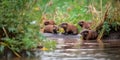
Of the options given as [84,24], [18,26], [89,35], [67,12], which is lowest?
[89,35]

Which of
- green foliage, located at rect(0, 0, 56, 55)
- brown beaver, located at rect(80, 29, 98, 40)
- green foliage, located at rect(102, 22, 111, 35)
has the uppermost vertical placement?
green foliage, located at rect(0, 0, 56, 55)

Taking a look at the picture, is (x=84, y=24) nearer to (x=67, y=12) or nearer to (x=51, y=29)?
(x=51, y=29)

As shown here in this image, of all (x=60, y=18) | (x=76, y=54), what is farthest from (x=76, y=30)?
(x=76, y=54)

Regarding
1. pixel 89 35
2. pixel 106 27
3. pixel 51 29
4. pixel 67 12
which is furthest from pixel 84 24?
pixel 67 12

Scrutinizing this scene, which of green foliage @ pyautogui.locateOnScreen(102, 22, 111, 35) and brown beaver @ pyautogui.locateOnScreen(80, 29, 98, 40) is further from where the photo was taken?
green foliage @ pyautogui.locateOnScreen(102, 22, 111, 35)

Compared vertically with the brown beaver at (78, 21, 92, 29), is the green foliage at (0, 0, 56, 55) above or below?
above

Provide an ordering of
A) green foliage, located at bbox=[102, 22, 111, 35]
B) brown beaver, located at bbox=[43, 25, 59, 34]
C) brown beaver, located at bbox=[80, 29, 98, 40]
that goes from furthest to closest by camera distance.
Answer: brown beaver, located at bbox=[43, 25, 59, 34] < green foliage, located at bbox=[102, 22, 111, 35] < brown beaver, located at bbox=[80, 29, 98, 40]

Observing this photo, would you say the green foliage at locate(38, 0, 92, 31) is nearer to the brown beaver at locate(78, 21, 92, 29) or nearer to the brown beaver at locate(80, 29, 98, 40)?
the brown beaver at locate(78, 21, 92, 29)

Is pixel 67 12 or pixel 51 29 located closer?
pixel 51 29

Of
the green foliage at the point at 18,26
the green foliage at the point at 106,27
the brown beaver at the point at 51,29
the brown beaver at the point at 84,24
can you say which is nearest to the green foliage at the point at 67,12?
the brown beaver at the point at 84,24

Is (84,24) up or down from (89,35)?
up

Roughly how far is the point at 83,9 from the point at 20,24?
31.8 feet

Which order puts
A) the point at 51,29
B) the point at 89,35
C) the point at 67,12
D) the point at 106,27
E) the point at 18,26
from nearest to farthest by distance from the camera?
the point at 18,26 < the point at 89,35 < the point at 106,27 < the point at 51,29 < the point at 67,12

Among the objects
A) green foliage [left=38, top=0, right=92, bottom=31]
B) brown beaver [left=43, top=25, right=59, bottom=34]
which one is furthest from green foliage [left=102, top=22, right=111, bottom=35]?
green foliage [left=38, top=0, right=92, bottom=31]
